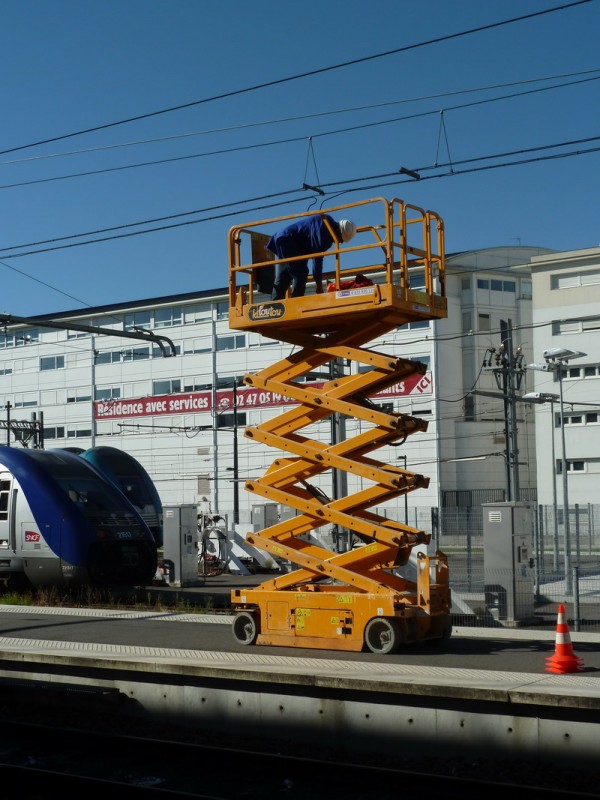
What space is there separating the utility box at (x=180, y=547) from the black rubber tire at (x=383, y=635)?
14.4 m

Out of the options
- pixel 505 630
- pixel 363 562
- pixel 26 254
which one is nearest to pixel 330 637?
pixel 363 562

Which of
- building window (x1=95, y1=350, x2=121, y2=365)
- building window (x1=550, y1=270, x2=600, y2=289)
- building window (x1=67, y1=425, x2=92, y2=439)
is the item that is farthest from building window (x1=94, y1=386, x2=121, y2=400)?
building window (x1=550, y1=270, x2=600, y2=289)

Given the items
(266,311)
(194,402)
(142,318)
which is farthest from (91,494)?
(142,318)

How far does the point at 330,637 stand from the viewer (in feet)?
40.3

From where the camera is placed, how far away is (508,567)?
53.4 feet

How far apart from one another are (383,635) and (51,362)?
63.0 metres

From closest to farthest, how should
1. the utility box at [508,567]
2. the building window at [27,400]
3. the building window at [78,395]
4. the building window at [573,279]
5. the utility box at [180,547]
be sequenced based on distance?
the utility box at [508,567] → the utility box at [180,547] → the building window at [573,279] → the building window at [78,395] → the building window at [27,400]

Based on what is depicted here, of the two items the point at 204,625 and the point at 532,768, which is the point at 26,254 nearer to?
the point at 204,625

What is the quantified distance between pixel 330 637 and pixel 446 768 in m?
3.31

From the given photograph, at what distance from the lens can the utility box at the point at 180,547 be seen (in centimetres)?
2594

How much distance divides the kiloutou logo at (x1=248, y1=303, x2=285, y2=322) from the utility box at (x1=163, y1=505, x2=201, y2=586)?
547 inches

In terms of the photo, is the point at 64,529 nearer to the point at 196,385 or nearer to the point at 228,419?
the point at 228,419

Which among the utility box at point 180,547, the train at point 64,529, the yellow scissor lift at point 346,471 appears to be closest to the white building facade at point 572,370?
the utility box at point 180,547

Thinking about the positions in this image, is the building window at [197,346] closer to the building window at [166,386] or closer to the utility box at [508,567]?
the building window at [166,386]
